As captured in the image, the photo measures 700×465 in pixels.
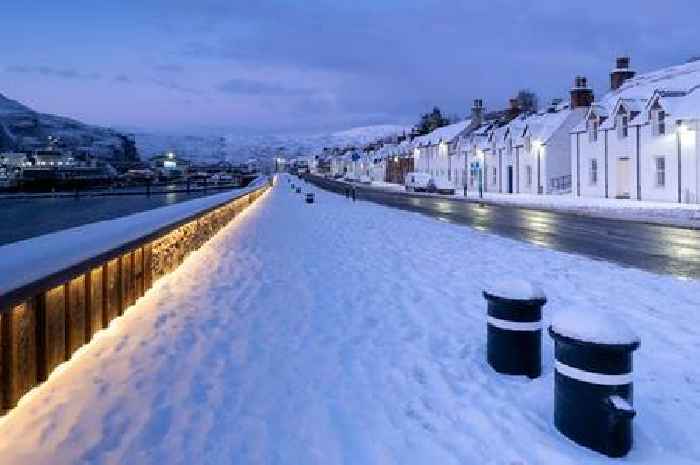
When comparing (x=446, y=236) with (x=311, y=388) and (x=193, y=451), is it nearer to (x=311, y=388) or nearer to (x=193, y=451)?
(x=311, y=388)

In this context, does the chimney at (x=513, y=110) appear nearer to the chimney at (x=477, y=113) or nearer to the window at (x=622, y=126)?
the chimney at (x=477, y=113)

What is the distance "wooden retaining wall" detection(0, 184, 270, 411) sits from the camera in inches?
232

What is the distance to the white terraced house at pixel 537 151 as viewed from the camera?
55750 mm

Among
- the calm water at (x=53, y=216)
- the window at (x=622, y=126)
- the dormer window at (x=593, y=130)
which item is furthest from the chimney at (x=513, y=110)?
the calm water at (x=53, y=216)

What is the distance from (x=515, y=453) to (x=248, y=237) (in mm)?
17711

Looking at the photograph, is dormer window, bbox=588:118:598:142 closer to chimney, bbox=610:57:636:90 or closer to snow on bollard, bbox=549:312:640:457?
chimney, bbox=610:57:636:90

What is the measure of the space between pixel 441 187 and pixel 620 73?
17.6 m

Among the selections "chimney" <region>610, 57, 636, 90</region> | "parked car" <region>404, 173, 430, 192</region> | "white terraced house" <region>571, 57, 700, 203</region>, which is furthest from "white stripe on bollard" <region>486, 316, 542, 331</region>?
"parked car" <region>404, 173, 430, 192</region>

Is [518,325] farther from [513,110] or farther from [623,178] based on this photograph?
[513,110]

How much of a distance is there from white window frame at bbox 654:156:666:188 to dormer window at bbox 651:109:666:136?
1.50 m

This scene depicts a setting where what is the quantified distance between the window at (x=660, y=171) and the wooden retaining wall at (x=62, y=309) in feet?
117

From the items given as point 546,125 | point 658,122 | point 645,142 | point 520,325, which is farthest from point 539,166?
point 520,325

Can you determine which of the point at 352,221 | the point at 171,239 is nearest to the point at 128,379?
the point at 171,239

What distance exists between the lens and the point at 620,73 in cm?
5897
